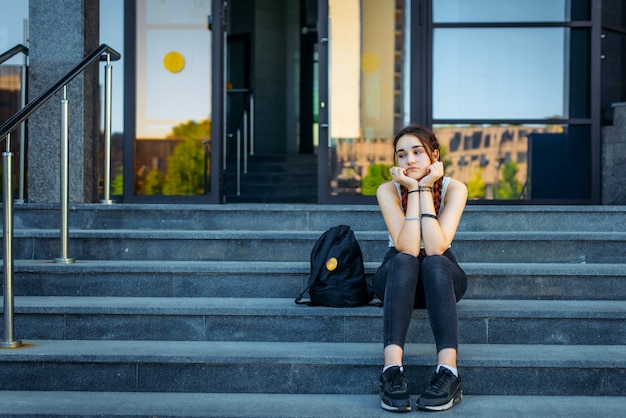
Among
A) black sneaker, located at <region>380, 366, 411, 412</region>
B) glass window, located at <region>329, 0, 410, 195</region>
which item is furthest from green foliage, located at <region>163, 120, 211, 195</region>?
black sneaker, located at <region>380, 366, 411, 412</region>

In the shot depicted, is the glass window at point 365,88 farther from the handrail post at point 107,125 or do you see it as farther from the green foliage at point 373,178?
the handrail post at point 107,125

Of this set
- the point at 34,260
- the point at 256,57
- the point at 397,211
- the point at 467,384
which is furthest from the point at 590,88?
the point at 256,57

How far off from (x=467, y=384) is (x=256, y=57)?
7.90m

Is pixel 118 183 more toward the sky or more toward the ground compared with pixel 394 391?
more toward the sky

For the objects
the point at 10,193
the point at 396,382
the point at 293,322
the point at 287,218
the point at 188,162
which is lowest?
the point at 396,382

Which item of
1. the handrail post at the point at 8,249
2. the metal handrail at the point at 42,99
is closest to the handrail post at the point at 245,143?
the metal handrail at the point at 42,99

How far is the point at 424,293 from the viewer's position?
3273 millimetres

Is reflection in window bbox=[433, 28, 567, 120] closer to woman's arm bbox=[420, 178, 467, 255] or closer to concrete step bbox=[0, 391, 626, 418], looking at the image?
woman's arm bbox=[420, 178, 467, 255]

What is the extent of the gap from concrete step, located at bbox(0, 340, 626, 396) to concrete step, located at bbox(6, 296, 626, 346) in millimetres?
140

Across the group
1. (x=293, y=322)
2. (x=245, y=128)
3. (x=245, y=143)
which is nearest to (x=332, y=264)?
(x=293, y=322)

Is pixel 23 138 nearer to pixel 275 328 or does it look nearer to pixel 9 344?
pixel 9 344

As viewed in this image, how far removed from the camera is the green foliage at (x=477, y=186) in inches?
225

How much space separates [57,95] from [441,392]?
136 inches

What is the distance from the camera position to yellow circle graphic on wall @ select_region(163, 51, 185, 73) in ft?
19.4
